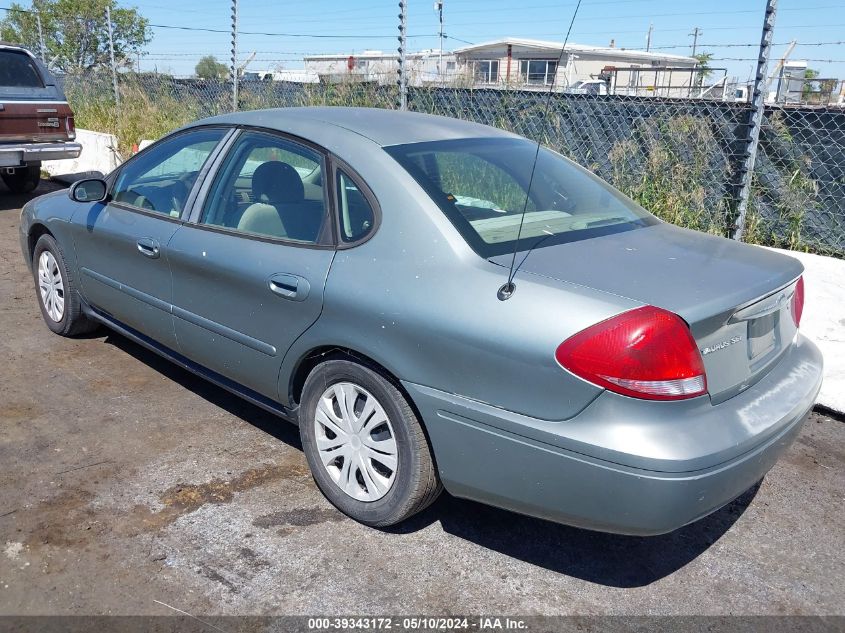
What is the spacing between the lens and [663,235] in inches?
129

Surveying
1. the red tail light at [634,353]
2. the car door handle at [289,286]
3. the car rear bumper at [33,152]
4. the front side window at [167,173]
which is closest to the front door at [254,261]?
the car door handle at [289,286]

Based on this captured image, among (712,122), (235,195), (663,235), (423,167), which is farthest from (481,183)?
(712,122)

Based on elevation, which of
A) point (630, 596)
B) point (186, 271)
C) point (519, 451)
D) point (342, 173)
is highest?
point (342, 173)

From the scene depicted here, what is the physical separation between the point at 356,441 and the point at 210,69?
1456 centimetres

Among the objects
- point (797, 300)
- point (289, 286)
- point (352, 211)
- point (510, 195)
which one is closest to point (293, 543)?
point (289, 286)

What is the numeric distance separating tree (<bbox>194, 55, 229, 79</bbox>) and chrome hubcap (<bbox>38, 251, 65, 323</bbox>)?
7431 millimetres

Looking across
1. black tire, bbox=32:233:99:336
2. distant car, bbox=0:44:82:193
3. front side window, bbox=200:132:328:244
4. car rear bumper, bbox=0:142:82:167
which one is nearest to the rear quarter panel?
front side window, bbox=200:132:328:244

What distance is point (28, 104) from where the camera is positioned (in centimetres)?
949

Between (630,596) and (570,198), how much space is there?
5.41 feet

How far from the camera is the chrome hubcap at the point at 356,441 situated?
3.02m

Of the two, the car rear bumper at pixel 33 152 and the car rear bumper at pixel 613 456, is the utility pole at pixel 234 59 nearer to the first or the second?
the car rear bumper at pixel 33 152

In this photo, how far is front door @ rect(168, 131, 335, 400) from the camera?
126 inches

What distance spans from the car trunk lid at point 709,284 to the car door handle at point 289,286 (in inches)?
33.0

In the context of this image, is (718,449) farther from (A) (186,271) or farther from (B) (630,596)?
(A) (186,271)
